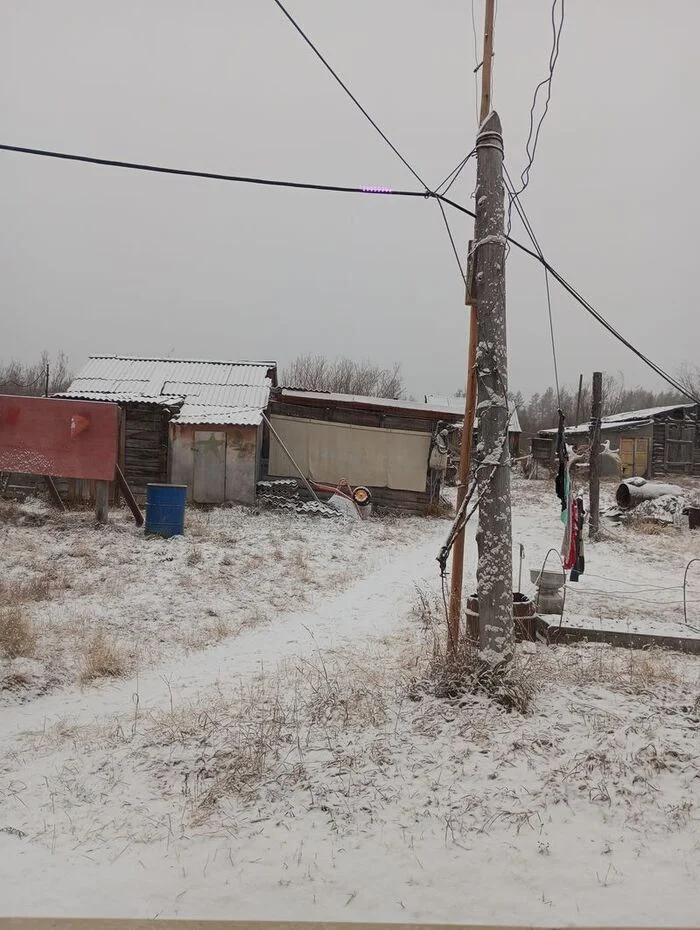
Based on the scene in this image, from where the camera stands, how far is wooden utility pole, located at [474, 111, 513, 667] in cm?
466

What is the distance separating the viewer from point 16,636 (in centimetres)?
649

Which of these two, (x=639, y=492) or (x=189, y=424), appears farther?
(x=639, y=492)

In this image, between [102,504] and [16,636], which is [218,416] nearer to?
[102,504]

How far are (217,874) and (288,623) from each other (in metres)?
5.15

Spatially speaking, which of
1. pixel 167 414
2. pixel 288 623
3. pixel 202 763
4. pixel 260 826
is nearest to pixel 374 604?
pixel 288 623

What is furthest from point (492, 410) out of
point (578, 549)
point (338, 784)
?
point (578, 549)

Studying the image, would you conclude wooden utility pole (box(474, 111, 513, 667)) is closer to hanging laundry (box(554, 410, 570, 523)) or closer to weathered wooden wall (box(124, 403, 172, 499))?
hanging laundry (box(554, 410, 570, 523))

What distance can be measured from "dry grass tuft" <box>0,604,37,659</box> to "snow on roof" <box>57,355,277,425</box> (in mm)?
11032

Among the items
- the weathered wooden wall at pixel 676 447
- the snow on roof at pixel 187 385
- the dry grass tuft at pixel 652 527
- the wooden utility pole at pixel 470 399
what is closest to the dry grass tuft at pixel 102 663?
the wooden utility pole at pixel 470 399

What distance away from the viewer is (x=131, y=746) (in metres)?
4.45

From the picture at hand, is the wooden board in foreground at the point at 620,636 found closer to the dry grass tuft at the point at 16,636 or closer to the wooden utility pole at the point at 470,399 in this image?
the wooden utility pole at the point at 470,399

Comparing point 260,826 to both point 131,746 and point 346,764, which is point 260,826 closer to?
point 346,764

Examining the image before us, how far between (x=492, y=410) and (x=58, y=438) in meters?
11.2

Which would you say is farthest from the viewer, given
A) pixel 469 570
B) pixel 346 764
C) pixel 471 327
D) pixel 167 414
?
pixel 167 414
